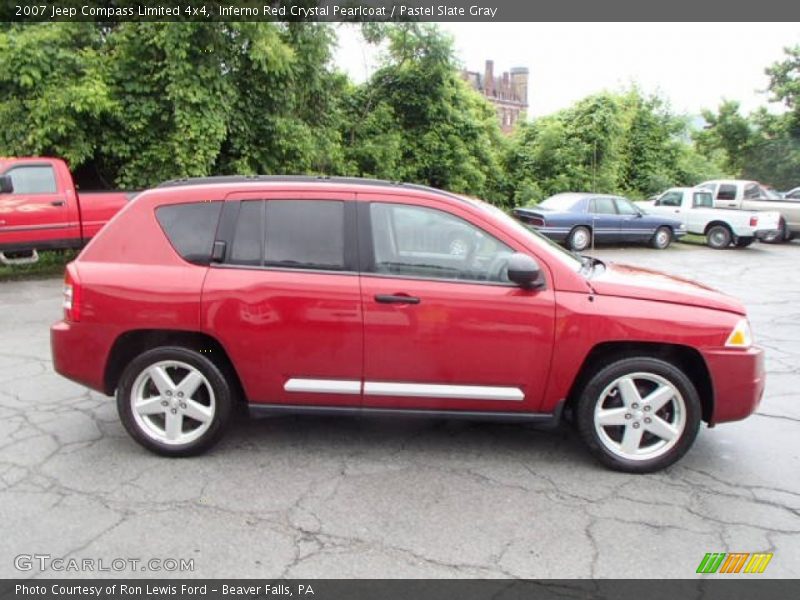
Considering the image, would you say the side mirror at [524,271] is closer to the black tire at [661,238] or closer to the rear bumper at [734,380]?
the rear bumper at [734,380]

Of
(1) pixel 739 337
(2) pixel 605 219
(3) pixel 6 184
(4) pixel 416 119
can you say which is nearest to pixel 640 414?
(1) pixel 739 337

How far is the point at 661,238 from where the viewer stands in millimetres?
17328

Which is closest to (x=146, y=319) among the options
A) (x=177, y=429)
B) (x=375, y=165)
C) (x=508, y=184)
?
(x=177, y=429)

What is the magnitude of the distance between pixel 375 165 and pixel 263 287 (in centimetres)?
1244

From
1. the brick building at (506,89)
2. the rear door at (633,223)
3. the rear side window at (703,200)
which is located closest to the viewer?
the rear door at (633,223)

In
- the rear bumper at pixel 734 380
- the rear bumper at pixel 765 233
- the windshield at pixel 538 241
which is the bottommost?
the rear bumper at pixel 734 380

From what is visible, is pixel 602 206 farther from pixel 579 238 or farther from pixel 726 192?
pixel 726 192

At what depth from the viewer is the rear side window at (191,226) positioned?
392cm

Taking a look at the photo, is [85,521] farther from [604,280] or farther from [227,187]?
[604,280]

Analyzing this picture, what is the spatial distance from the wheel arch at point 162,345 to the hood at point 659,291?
7.27 feet

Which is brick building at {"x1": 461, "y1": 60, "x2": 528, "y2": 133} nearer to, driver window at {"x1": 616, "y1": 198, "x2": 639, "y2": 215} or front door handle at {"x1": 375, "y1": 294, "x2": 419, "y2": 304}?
driver window at {"x1": 616, "y1": 198, "x2": 639, "y2": 215}

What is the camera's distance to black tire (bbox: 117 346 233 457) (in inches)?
152

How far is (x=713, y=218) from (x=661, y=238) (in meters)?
1.74

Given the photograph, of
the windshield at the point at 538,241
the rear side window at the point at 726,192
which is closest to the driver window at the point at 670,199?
the rear side window at the point at 726,192
